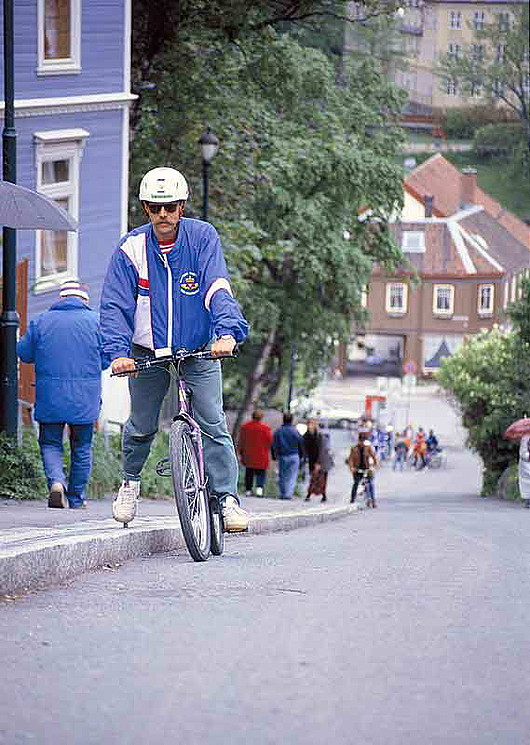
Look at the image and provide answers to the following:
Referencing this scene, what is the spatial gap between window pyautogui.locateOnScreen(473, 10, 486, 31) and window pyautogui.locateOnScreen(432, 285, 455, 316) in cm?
3921

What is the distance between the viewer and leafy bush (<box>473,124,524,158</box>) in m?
45.1

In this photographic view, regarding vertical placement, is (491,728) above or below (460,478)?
above

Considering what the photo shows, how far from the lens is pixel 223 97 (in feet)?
88.9

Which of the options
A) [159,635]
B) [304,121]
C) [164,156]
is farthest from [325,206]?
[159,635]

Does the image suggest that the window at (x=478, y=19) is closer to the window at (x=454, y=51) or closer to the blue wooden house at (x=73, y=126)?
the window at (x=454, y=51)

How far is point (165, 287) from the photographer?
286 inches

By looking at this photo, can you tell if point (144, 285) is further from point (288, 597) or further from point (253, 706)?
point (253, 706)

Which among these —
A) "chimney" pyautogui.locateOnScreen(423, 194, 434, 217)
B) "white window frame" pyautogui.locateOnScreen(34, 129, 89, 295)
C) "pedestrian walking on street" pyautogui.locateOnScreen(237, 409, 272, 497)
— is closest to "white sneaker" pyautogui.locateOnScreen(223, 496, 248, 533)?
"white window frame" pyautogui.locateOnScreen(34, 129, 89, 295)

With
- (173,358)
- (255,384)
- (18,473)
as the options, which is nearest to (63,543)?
(173,358)

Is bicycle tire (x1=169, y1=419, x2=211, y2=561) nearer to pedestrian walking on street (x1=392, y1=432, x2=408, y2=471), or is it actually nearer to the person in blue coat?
the person in blue coat

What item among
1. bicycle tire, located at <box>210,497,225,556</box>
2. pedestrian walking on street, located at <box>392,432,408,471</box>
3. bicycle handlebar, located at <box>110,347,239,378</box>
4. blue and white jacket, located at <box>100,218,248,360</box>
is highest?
blue and white jacket, located at <box>100,218,248,360</box>

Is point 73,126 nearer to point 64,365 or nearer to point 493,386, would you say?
point 64,365

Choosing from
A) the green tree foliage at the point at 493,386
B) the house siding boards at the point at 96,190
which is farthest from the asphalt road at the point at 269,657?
the green tree foliage at the point at 493,386

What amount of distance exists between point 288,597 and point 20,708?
82.8 inches
